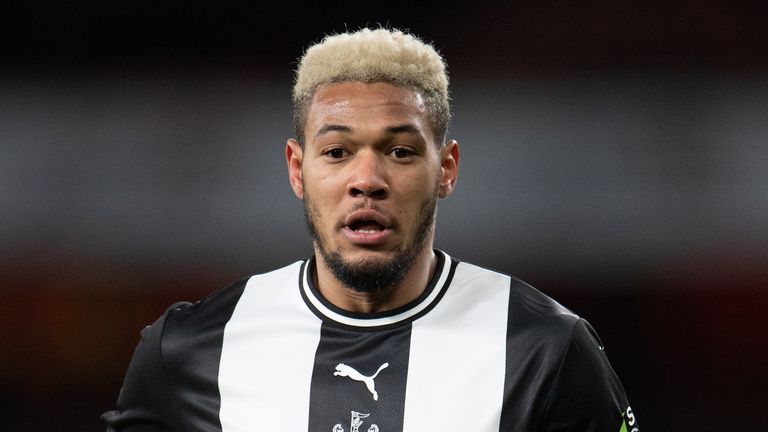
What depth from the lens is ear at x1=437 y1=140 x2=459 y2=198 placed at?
187 centimetres

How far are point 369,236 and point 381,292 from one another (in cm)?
13

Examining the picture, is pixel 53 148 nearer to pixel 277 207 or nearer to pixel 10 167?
pixel 10 167

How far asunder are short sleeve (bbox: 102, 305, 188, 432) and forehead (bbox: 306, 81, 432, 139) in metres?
0.52

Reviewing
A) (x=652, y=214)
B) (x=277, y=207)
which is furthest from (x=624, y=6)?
(x=277, y=207)

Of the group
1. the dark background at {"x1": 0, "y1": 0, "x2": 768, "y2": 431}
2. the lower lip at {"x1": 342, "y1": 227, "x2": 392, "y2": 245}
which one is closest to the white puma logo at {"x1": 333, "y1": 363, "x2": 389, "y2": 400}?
the lower lip at {"x1": 342, "y1": 227, "x2": 392, "y2": 245}

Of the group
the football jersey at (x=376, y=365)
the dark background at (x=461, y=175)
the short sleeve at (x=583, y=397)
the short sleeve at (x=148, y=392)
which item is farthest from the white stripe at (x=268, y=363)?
the dark background at (x=461, y=175)

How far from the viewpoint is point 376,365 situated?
1767 mm

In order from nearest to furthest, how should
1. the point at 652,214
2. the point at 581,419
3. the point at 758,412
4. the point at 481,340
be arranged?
the point at 581,419, the point at 481,340, the point at 758,412, the point at 652,214

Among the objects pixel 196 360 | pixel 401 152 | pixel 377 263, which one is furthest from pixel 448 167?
pixel 196 360

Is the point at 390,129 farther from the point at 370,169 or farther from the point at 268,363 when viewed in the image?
the point at 268,363

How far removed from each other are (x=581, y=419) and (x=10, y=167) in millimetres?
3246

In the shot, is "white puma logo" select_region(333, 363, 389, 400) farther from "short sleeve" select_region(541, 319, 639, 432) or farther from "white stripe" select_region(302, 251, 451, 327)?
"short sleeve" select_region(541, 319, 639, 432)

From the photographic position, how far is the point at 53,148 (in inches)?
169

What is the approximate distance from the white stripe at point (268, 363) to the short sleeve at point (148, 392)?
128mm
